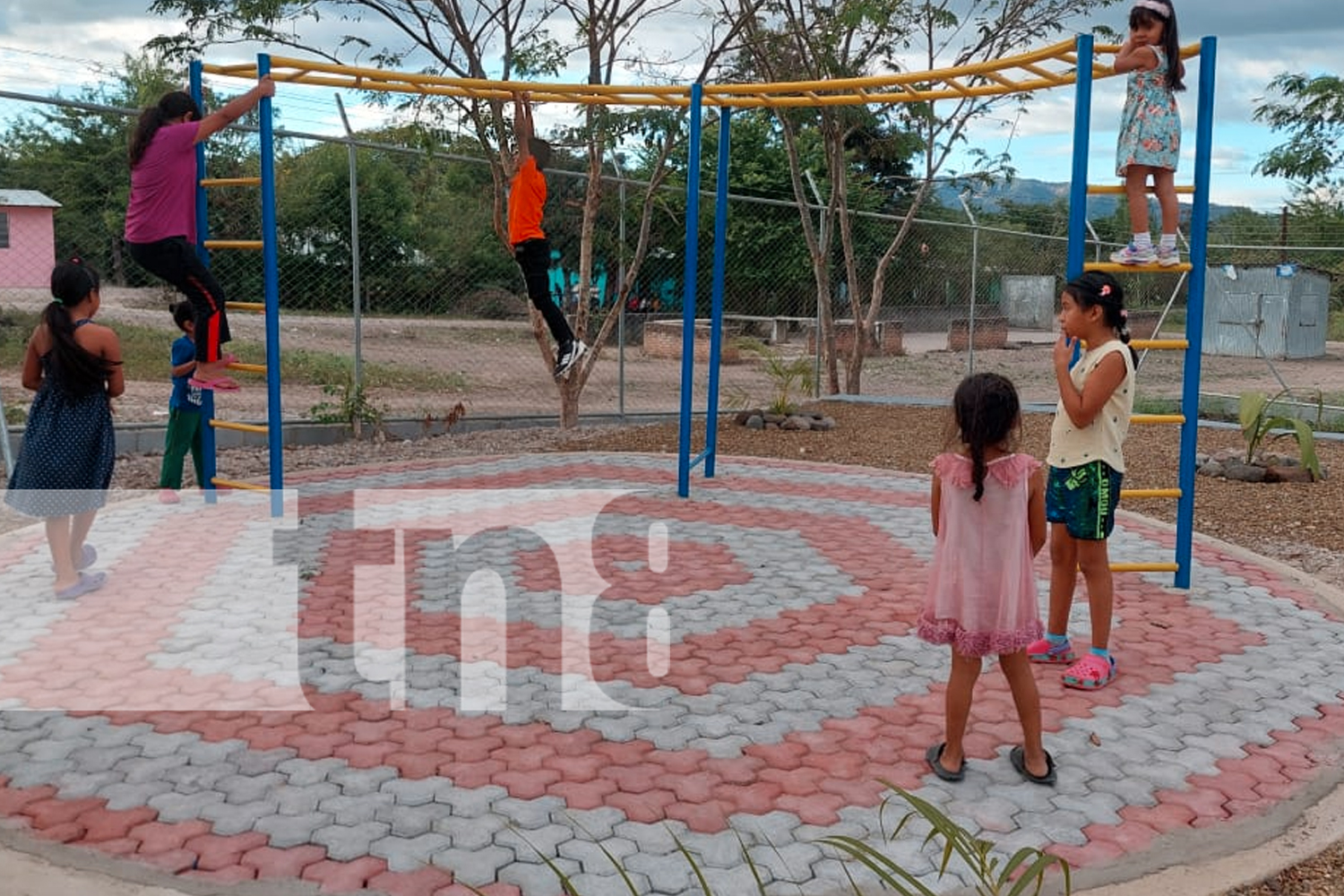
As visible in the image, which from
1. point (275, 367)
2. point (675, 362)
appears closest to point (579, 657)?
point (275, 367)

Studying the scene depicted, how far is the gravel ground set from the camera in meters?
6.84

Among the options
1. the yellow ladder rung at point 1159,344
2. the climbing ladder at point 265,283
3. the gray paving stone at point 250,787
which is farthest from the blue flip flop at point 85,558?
the yellow ladder rung at point 1159,344

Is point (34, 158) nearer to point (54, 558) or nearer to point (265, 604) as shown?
point (54, 558)

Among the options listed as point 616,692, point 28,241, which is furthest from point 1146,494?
point 28,241

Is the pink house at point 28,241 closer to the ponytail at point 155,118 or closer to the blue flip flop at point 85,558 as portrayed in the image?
the ponytail at point 155,118

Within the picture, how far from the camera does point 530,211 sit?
243 inches

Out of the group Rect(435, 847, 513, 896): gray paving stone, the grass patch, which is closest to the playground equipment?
Rect(435, 847, 513, 896): gray paving stone

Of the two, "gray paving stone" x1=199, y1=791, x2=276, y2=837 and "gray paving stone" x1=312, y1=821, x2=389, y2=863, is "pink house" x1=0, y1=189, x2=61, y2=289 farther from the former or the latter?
"gray paving stone" x1=312, y1=821, x2=389, y2=863

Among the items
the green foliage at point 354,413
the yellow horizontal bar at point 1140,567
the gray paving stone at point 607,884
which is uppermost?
the green foliage at point 354,413

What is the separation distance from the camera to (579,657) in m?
4.37

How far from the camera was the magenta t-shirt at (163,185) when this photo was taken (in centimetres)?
593

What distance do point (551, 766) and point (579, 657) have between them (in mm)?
966

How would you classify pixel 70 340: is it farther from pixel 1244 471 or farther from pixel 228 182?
pixel 1244 471

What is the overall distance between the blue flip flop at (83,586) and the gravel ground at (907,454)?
163 centimetres
